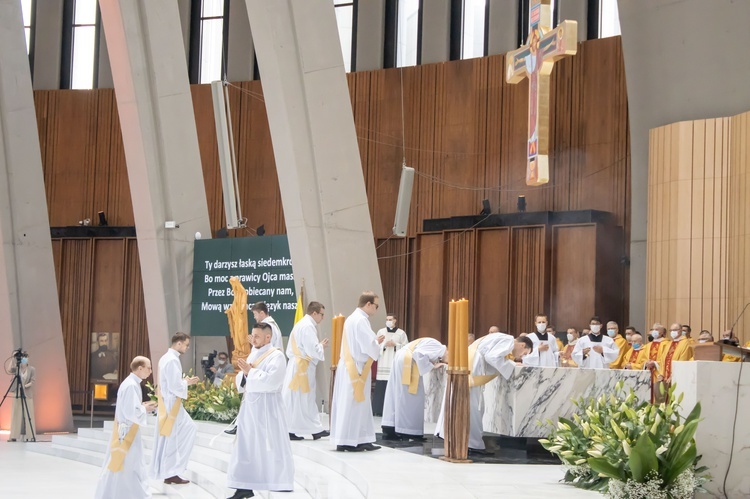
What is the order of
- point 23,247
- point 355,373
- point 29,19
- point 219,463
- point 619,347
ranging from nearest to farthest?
point 355,373, point 219,463, point 619,347, point 23,247, point 29,19

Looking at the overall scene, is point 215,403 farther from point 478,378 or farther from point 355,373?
point 478,378

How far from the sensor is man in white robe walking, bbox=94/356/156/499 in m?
8.46

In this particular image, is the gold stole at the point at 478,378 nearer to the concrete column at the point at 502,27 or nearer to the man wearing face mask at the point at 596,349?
the man wearing face mask at the point at 596,349

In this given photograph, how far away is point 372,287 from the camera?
46.5 feet

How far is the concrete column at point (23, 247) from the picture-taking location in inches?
682

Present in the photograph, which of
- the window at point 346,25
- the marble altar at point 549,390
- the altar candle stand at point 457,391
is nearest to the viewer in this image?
the altar candle stand at point 457,391

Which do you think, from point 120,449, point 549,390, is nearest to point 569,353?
point 549,390

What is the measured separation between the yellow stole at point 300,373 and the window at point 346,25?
11.5 metres

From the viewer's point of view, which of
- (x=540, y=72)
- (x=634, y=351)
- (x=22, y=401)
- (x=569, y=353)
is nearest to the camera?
(x=540, y=72)

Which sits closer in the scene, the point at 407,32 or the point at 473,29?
the point at 473,29

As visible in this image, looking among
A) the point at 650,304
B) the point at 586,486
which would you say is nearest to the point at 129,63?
the point at 650,304

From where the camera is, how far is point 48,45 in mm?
23203

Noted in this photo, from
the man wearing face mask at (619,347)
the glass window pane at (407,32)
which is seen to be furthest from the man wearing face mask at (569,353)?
the glass window pane at (407,32)

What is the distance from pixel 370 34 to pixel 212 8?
415 centimetres
